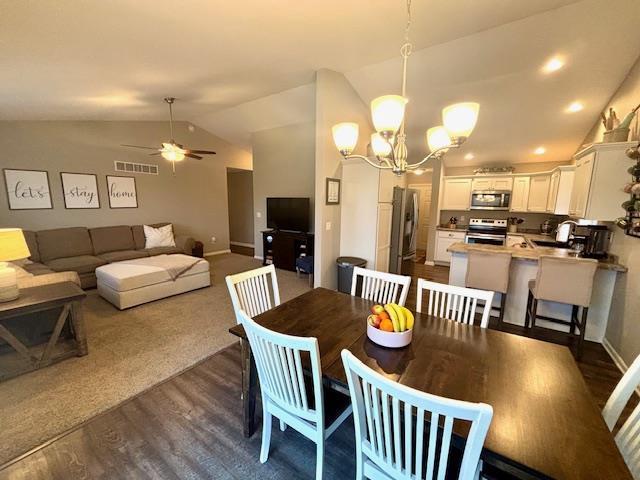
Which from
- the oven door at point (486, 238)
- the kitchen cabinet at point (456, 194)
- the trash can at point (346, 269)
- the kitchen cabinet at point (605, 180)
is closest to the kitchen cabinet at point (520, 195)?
the oven door at point (486, 238)

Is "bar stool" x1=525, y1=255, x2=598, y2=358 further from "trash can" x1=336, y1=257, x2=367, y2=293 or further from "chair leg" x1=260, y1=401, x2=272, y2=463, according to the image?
"chair leg" x1=260, y1=401, x2=272, y2=463

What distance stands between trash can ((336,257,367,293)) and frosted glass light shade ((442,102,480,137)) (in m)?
2.59

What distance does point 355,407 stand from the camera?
1.03 m

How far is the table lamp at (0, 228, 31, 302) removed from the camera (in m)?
2.09

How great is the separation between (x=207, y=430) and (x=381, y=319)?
1.41m

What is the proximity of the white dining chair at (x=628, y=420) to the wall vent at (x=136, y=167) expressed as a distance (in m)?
6.93

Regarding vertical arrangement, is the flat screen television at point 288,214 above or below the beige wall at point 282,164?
below

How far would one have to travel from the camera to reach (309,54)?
3.06 m

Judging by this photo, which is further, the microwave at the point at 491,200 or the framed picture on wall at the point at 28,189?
the microwave at the point at 491,200

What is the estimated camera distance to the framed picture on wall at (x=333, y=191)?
12.6 ft

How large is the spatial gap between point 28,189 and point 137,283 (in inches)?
106

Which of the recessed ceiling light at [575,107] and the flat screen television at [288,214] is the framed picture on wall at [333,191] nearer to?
the flat screen television at [288,214]

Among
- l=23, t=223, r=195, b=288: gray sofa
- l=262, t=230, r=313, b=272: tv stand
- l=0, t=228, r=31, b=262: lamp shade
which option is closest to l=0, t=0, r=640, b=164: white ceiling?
l=0, t=228, r=31, b=262: lamp shade

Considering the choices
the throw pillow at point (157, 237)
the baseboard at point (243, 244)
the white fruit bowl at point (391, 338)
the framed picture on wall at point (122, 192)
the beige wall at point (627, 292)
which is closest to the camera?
the white fruit bowl at point (391, 338)
